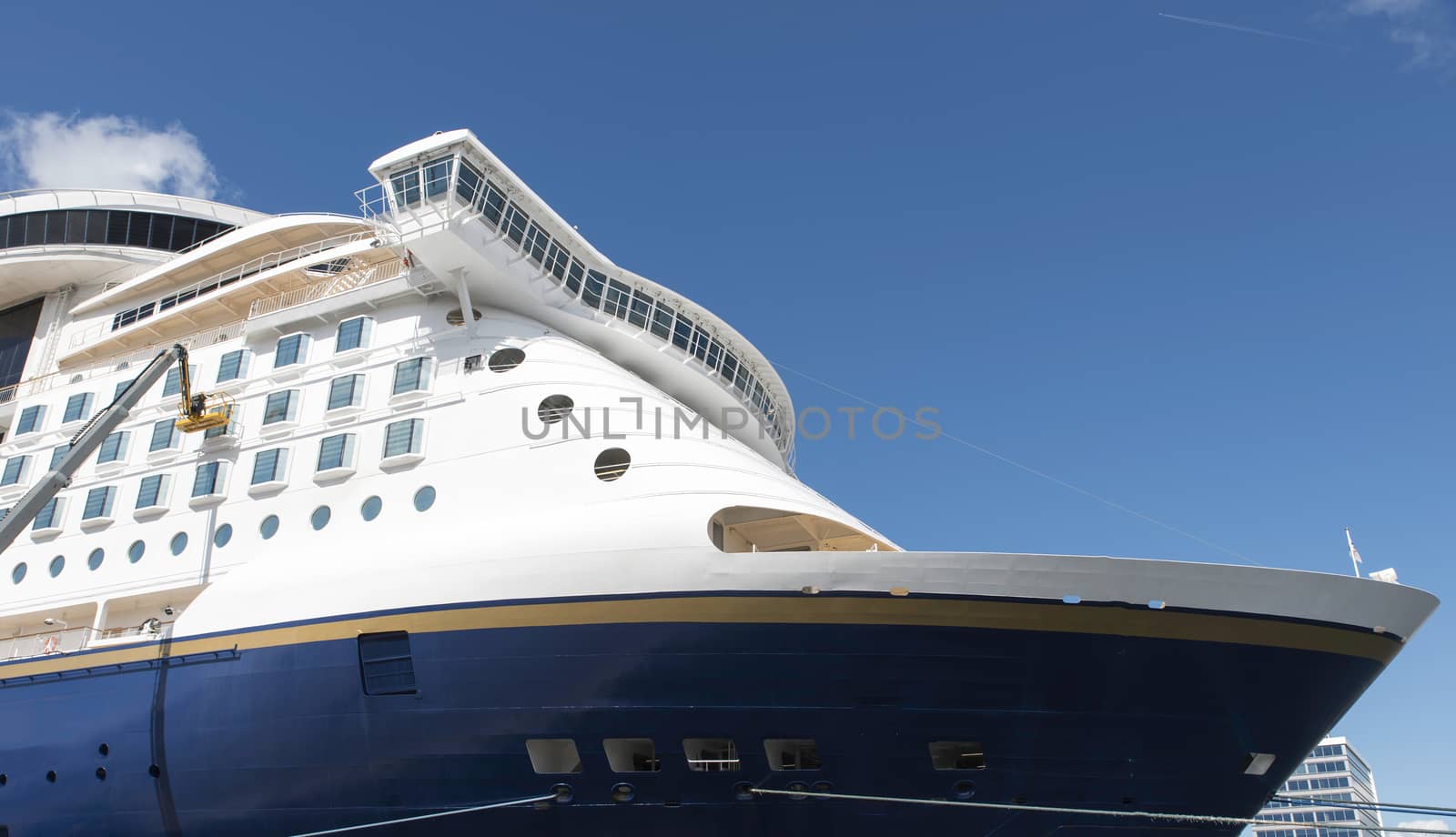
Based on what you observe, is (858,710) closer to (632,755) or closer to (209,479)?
(632,755)

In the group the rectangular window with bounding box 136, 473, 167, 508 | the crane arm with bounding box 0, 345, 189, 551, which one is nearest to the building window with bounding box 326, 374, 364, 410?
the crane arm with bounding box 0, 345, 189, 551

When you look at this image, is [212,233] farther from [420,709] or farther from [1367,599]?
[1367,599]

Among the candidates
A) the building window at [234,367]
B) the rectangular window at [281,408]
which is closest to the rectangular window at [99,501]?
the building window at [234,367]

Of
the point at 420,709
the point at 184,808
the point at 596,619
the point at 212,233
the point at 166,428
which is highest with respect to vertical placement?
the point at 212,233

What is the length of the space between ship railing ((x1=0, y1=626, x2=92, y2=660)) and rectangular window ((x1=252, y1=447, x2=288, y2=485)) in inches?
161

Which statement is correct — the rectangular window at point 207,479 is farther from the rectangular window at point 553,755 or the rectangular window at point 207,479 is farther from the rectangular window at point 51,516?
the rectangular window at point 553,755

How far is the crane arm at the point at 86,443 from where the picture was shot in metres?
19.2

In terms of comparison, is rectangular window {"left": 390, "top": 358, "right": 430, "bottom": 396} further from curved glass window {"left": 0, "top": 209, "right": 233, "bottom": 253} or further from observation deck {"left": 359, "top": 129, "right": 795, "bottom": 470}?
curved glass window {"left": 0, "top": 209, "right": 233, "bottom": 253}

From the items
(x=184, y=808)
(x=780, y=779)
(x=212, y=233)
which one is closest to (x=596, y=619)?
(x=780, y=779)

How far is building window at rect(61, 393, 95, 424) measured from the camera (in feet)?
77.9

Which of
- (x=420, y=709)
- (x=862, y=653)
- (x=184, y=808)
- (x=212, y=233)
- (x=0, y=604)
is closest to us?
(x=862, y=653)

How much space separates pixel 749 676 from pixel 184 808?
9420 mm

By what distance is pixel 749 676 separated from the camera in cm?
1325

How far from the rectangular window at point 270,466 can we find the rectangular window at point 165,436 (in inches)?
113
